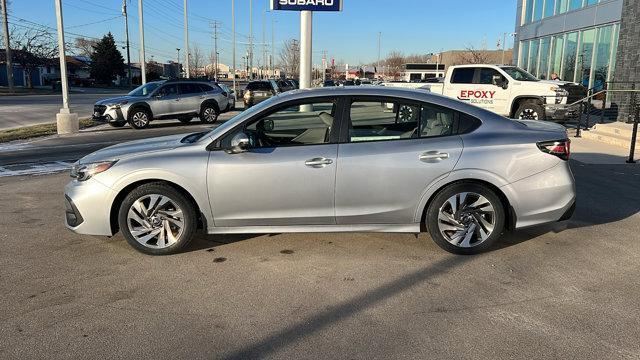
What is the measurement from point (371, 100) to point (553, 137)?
1802mm

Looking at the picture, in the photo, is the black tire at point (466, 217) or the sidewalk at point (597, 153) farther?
the sidewalk at point (597, 153)

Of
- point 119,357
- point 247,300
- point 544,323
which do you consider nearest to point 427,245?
point 544,323

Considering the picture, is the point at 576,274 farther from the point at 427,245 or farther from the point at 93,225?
the point at 93,225

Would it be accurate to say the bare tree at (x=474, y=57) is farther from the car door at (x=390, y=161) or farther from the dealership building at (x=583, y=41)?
the car door at (x=390, y=161)

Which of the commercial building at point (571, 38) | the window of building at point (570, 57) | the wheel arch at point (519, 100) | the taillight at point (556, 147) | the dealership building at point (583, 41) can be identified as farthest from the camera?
the window of building at point (570, 57)

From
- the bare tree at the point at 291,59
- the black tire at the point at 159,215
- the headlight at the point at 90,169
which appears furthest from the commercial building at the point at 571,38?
the bare tree at the point at 291,59

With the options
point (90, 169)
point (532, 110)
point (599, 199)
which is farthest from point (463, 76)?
point (90, 169)

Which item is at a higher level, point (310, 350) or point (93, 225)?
point (93, 225)

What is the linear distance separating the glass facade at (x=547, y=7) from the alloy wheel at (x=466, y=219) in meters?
20.4

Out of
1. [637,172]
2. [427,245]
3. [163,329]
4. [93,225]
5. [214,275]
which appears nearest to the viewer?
[163,329]

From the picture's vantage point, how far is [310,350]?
10.8 feet

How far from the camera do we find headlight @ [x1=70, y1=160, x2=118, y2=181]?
4.90 metres

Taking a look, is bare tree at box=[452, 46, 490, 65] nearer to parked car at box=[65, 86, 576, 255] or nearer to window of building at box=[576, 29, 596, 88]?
window of building at box=[576, 29, 596, 88]

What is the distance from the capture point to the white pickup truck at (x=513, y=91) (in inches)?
596
